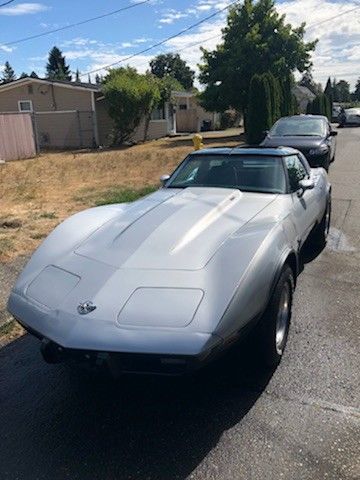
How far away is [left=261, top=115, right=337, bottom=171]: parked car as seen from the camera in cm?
1054

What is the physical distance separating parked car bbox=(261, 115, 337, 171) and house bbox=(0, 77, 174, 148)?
14.5m

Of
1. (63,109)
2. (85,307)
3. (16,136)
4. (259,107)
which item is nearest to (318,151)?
(85,307)

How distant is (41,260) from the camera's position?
3.20 metres

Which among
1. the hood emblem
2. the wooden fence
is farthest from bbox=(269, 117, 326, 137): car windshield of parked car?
the wooden fence

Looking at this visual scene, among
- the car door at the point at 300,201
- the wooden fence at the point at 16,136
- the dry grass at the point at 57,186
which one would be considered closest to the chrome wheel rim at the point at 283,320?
the car door at the point at 300,201

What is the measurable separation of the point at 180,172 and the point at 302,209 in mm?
1389

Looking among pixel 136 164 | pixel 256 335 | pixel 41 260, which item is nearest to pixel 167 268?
pixel 256 335

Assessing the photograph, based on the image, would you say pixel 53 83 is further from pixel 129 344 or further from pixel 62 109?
A: pixel 129 344

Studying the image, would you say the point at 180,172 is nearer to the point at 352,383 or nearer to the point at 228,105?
the point at 352,383

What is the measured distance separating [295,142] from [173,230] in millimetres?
8600

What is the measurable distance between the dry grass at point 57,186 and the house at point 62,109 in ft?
21.9

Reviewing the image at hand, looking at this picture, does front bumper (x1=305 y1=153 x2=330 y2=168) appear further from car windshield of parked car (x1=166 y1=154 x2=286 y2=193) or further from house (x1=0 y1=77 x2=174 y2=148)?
house (x1=0 y1=77 x2=174 y2=148)

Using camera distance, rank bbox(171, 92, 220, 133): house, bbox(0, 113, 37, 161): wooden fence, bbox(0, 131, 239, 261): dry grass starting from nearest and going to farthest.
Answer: bbox(0, 131, 239, 261): dry grass, bbox(0, 113, 37, 161): wooden fence, bbox(171, 92, 220, 133): house

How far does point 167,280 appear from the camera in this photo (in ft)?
8.79
